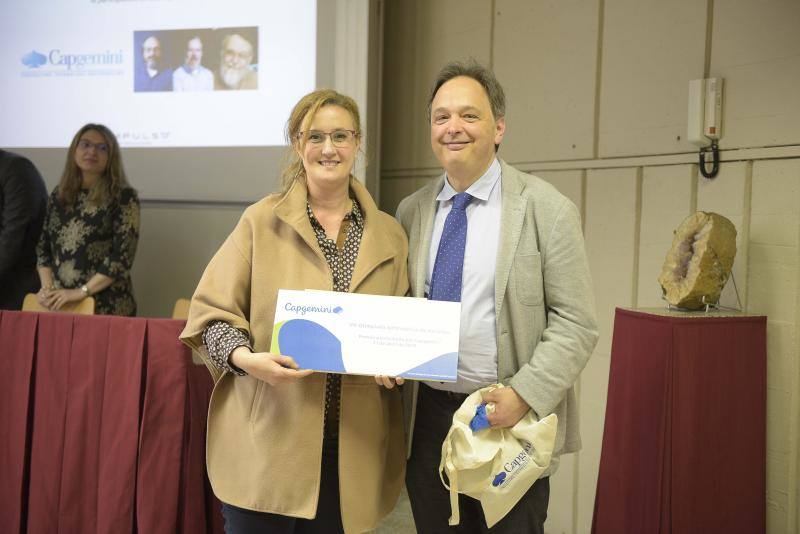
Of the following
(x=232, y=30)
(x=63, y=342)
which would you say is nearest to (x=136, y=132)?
(x=232, y=30)

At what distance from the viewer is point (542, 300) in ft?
5.05

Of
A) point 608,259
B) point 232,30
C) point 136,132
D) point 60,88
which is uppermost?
point 232,30

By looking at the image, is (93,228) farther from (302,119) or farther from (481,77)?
(481,77)

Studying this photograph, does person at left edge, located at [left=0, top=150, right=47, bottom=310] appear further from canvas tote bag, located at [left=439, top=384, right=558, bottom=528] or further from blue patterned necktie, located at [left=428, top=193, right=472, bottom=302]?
canvas tote bag, located at [left=439, top=384, right=558, bottom=528]

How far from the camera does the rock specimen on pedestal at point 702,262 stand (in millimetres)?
2131

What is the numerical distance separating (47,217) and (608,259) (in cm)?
255

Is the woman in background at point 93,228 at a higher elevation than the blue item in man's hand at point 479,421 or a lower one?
higher

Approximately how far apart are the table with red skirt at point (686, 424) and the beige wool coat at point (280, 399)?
90 cm

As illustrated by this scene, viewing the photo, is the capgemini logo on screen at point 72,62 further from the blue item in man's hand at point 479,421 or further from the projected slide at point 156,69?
the blue item in man's hand at point 479,421

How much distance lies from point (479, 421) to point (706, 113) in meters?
1.54

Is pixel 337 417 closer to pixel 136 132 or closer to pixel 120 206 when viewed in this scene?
pixel 120 206

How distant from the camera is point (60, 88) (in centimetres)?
374

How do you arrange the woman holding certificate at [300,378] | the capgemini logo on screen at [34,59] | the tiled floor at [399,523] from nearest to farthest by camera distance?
the woman holding certificate at [300,378] < the tiled floor at [399,523] < the capgemini logo on screen at [34,59]

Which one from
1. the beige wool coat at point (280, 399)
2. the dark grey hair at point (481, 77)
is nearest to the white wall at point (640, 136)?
the dark grey hair at point (481, 77)
